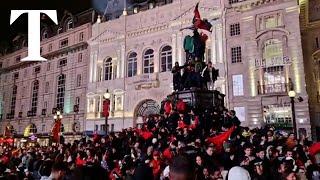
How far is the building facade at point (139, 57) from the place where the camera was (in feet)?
117

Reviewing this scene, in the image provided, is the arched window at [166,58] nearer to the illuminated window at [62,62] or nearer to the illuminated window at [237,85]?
the illuminated window at [237,85]

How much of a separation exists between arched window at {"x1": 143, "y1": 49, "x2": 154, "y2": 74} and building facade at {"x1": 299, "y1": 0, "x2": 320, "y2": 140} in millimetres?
17412

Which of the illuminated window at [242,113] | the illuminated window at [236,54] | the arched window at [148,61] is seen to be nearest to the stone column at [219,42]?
the illuminated window at [236,54]

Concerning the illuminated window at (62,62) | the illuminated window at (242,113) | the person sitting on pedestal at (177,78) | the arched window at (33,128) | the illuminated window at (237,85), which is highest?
the illuminated window at (62,62)

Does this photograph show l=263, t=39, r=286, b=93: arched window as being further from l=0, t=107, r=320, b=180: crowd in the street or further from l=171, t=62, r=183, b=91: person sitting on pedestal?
l=171, t=62, r=183, b=91: person sitting on pedestal

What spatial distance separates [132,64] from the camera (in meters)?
39.7

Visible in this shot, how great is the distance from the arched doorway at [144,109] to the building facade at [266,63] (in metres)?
9.58

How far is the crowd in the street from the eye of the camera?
4.38m

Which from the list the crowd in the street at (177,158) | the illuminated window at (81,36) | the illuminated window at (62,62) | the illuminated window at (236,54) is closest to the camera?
the crowd in the street at (177,158)

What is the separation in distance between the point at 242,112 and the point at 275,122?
3.30 m

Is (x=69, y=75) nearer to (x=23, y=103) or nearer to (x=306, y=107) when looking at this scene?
(x=23, y=103)

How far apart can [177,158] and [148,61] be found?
1423 inches

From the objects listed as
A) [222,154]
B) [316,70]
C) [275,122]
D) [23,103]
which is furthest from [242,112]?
[23,103]

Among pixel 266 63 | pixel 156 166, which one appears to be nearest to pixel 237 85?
pixel 266 63
